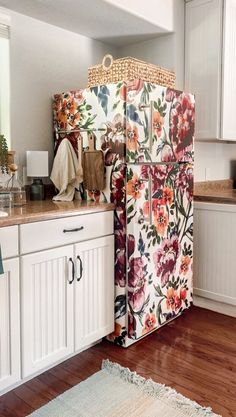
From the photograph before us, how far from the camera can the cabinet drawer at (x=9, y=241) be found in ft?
5.73

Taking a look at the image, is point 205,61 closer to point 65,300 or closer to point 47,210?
point 47,210

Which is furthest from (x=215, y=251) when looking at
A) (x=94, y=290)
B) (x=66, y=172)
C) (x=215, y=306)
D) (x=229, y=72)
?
(x=229, y=72)

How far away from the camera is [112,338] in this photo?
2.41 metres

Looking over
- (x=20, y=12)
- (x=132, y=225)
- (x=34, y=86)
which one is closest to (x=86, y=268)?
(x=132, y=225)

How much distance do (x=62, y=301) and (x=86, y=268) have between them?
0.78 ft

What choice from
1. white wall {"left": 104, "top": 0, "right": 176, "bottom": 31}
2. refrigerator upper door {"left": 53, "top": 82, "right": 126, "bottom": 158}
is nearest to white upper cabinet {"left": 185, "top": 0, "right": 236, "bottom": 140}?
white wall {"left": 104, "top": 0, "right": 176, "bottom": 31}

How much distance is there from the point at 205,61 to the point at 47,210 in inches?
72.9

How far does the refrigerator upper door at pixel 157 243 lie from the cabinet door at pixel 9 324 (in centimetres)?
75

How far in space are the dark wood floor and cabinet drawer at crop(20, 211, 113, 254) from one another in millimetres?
731

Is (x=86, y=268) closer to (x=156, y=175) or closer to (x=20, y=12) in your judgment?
(x=156, y=175)

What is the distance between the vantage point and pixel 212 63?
2938 mm

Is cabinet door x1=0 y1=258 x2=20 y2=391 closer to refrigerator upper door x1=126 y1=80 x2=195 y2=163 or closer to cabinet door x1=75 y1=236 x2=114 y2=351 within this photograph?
cabinet door x1=75 y1=236 x2=114 y2=351

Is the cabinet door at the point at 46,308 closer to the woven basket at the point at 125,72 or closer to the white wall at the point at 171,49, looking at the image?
the woven basket at the point at 125,72

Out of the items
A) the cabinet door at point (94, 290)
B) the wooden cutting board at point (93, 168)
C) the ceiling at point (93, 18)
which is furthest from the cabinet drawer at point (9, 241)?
the ceiling at point (93, 18)
